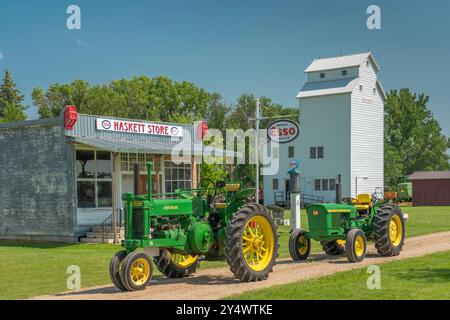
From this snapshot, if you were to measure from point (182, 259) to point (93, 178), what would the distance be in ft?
40.7

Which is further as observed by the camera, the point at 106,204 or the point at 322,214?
the point at 106,204

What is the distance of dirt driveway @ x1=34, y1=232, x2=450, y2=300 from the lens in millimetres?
9906

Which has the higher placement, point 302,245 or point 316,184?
point 316,184

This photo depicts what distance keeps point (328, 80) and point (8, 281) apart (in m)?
39.2

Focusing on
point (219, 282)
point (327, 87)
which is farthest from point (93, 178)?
point (327, 87)

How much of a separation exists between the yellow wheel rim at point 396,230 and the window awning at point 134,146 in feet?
33.1

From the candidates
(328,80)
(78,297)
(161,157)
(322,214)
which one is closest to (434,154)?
(328,80)

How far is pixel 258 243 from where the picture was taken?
457 inches

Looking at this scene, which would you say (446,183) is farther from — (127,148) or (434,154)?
(127,148)

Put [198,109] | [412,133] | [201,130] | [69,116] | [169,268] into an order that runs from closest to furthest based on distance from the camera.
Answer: [169,268], [69,116], [201,130], [198,109], [412,133]

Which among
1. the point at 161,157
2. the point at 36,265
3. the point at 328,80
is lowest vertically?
the point at 36,265

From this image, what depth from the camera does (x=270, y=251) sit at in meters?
11.8

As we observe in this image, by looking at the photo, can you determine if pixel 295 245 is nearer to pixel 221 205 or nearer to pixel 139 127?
pixel 221 205

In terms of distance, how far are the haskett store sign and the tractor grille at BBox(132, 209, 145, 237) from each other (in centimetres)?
1433
